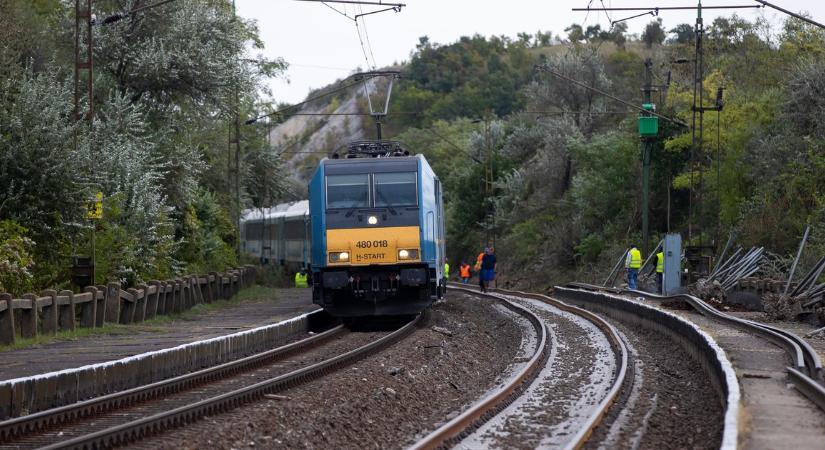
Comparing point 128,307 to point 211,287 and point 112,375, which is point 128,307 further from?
point 112,375

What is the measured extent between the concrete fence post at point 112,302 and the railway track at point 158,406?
643cm

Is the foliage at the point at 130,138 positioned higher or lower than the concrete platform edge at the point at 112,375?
higher

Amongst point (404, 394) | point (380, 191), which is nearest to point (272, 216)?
point (380, 191)

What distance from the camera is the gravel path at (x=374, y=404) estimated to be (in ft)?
34.5

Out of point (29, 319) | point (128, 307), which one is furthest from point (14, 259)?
point (128, 307)

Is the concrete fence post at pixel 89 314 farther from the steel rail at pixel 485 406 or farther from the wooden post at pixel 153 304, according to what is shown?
the steel rail at pixel 485 406

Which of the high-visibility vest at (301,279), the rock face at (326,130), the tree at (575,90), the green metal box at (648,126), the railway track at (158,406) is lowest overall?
the railway track at (158,406)

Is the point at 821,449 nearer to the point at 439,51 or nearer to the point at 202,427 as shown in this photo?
the point at 202,427

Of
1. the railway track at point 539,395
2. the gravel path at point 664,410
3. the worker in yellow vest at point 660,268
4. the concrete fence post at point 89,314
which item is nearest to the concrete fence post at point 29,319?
the concrete fence post at point 89,314

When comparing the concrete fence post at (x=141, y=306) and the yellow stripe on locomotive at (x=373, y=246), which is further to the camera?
the concrete fence post at (x=141, y=306)

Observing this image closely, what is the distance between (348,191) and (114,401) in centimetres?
1083

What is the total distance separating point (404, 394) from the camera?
13703 millimetres

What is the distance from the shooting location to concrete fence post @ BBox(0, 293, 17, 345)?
1805 cm

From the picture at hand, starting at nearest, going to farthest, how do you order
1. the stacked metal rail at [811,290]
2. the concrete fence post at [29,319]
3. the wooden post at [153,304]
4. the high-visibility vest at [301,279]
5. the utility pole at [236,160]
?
the concrete fence post at [29,319] < the stacked metal rail at [811,290] < the wooden post at [153,304] < the utility pole at [236,160] < the high-visibility vest at [301,279]
